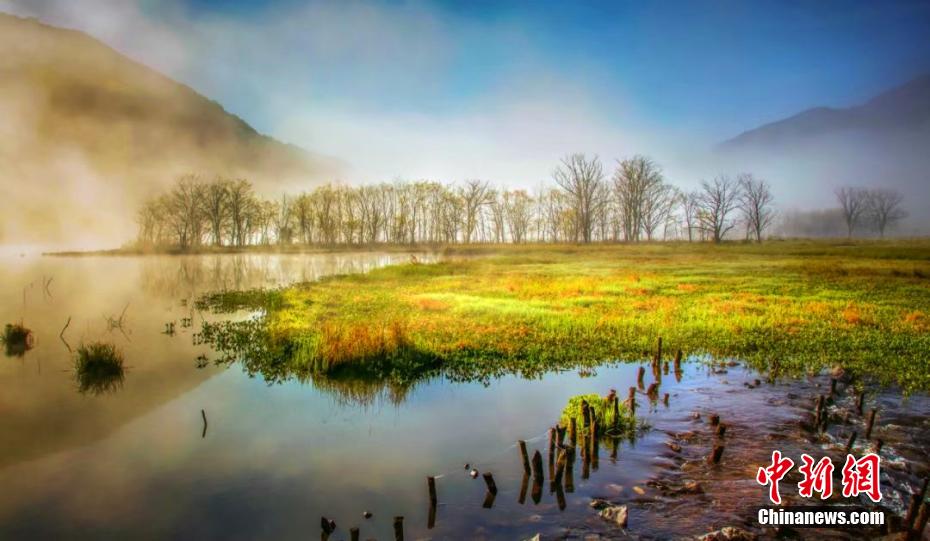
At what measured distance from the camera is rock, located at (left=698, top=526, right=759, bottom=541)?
830cm

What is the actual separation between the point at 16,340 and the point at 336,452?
73.5 feet

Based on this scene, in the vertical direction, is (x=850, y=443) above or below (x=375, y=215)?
below

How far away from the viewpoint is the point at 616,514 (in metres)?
9.12

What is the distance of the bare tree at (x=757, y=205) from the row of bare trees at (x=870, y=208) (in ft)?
25.8

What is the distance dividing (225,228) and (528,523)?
112 m

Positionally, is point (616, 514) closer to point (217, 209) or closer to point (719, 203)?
point (719, 203)

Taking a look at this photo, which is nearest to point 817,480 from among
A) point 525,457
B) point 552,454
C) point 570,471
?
point 570,471

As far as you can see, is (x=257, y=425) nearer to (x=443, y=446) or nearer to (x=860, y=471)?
(x=443, y=446)

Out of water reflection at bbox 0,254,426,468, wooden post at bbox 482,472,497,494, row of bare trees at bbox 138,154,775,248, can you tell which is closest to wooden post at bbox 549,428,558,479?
wooden post at bbox 482,472,497,494

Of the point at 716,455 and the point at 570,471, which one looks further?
the point at 716,455

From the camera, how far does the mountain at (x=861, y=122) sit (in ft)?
144

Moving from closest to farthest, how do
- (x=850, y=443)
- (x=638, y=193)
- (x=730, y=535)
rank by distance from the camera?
Answer: (x=730, y=535)
(x=850, y=443)
(x=638, y=193)

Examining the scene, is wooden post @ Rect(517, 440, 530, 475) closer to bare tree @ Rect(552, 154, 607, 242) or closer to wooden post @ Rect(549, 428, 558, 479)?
wooden post @ Rect(549, 428, 558, 479)

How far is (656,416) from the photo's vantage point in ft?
47.4
